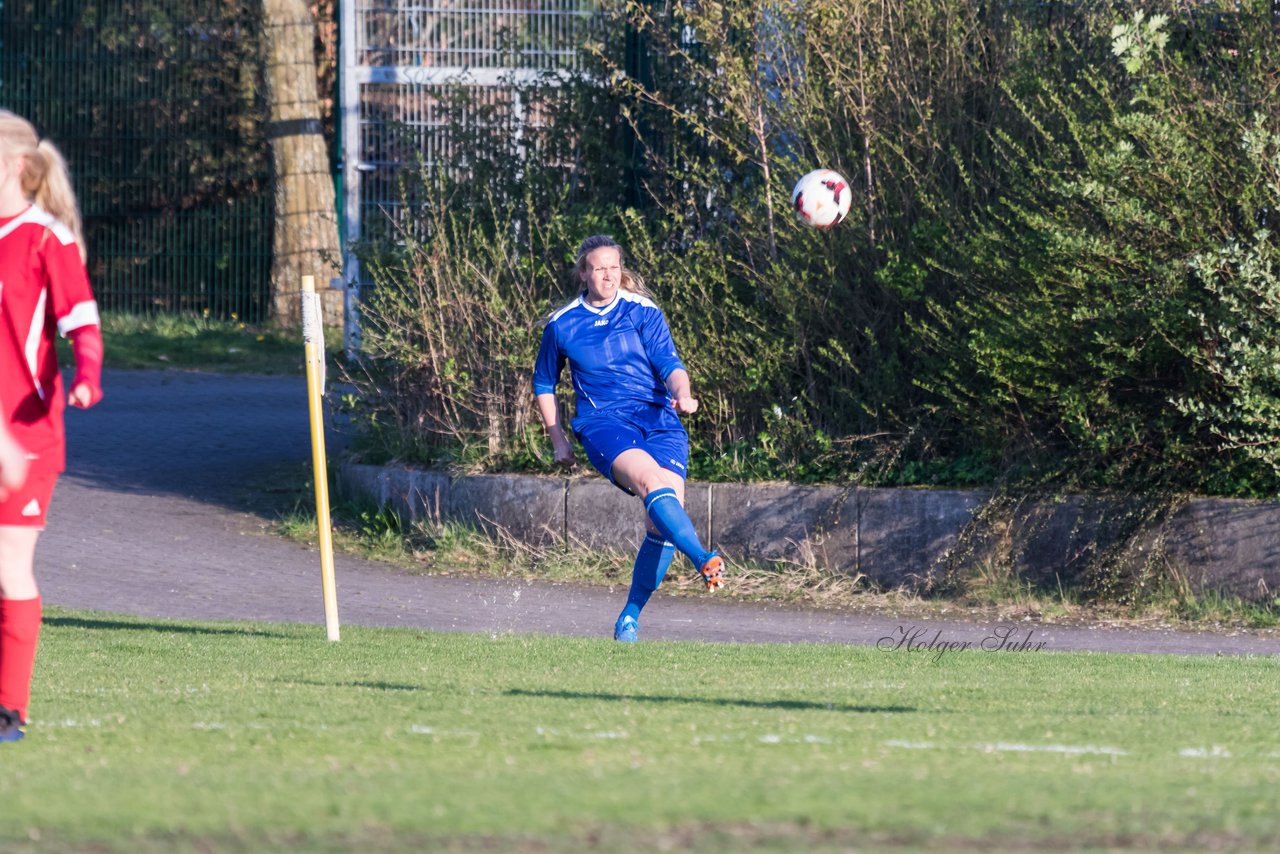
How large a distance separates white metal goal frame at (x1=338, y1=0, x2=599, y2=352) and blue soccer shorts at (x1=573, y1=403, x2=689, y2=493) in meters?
6.07

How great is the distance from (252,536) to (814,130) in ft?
16.1

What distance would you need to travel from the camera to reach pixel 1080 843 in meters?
3.90

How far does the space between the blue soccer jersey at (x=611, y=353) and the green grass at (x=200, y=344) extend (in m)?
10.8

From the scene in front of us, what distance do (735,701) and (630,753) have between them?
130 centimetres

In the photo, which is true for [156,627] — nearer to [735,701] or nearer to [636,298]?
[636,298]

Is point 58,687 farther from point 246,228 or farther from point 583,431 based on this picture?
point 246,228

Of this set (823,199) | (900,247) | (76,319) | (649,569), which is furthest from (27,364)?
(900,247)

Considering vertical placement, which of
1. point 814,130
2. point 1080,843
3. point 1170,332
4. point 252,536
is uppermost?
point 814,130

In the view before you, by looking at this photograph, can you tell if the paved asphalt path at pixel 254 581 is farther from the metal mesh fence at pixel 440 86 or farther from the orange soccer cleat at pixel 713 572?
the metal mesh fence at pixel 440 86

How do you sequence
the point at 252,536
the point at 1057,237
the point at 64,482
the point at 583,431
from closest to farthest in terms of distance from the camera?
the point at 583,431 < the point at 1057,237 < the point at 252,536 < the point at 64,482

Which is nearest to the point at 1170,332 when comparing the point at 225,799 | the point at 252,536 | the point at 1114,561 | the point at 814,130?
the point at 1114,561

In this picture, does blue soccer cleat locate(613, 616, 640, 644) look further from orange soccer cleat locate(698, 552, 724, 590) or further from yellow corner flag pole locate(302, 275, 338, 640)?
yellow corner flag pole locate(302, 275, 338, 640)

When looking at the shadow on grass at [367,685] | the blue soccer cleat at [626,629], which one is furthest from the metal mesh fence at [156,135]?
the shadow on grass at [367,685]

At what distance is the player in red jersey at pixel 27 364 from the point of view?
528 centimetres
